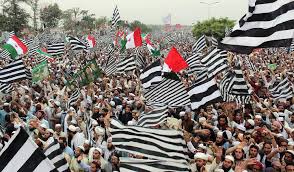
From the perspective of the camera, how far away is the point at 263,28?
5.56 metres

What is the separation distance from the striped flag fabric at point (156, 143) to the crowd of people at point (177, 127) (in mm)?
1275

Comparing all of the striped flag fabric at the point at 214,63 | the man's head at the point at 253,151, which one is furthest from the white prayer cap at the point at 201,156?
the striped flag fabric at the point at 214,63

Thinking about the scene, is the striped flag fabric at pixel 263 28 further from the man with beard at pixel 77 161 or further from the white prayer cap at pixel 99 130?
the white prayer cap at pixel 99 130

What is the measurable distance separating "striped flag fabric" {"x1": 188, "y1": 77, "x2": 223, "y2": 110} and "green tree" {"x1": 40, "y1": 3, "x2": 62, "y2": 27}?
74.5 m

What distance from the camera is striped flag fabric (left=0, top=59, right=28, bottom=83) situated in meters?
13.1

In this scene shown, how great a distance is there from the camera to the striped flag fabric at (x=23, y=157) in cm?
366

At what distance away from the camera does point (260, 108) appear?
1080cm

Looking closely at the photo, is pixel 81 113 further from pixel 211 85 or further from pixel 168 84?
pixel 211 85

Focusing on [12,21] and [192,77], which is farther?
[12,21]

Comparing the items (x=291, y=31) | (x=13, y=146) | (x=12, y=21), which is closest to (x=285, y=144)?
(x=291, y=31)

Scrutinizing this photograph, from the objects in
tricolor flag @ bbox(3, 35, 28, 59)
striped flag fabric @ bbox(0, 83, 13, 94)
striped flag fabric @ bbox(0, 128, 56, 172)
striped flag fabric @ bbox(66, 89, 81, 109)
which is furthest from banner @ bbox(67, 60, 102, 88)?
striped flag fabric @ bbox(0, 128, 56, 172)

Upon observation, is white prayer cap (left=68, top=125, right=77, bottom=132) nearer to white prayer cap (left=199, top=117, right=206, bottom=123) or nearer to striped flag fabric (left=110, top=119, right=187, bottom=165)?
white prayer cap (left=199, top=117, right=206, bottom=123)

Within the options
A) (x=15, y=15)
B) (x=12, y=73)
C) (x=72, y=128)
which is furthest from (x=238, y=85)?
(x=15, y=15)

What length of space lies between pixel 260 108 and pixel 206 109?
48.4 inches
